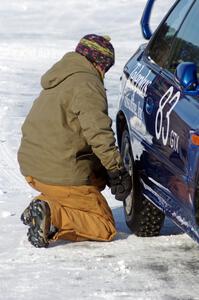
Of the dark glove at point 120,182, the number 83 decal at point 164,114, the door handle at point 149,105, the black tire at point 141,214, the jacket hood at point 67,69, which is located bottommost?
the black tire at point 141,214

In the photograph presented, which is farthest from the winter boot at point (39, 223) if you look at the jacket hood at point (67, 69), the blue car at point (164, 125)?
the jacket hood at point (67, 69)

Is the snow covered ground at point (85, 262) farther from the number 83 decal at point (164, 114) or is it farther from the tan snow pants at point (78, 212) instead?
the number 83 decal at point (164, 114)

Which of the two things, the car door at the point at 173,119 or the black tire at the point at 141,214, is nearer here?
the car door at the point at 173,119

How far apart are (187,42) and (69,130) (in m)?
0.86

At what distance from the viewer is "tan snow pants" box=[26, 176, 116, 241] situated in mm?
5652

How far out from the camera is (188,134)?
4.64m

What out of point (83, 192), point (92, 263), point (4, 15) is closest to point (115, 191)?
point (83, 192)

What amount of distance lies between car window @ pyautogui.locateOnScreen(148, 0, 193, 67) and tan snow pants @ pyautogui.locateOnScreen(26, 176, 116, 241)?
92 centimetres

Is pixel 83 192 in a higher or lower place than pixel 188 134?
lower

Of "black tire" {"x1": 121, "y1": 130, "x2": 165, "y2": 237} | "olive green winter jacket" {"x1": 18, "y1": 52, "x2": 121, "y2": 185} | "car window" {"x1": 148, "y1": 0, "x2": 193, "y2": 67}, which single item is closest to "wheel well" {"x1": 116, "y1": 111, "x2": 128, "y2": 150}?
"black tire" {"x1": 121, "y1": 130, "x2": 165, "y2": 237}

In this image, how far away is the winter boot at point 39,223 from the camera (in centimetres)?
548

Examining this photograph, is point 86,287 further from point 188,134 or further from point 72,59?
point 72,59

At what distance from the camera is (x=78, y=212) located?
5.77 meters

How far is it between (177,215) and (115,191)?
0.72 metres
